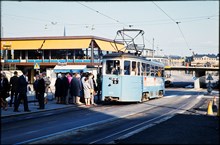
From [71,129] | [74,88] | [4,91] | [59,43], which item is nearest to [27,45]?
[59,43]

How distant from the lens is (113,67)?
21516 millimetres

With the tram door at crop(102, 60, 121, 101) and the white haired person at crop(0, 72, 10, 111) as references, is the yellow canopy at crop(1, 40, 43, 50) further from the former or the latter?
the white haired person at crop(0, 72, 10, 111)

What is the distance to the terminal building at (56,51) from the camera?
57469 mm

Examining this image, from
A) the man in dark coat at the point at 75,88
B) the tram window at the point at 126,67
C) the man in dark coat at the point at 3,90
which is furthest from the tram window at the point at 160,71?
the man in dark coat at the point at 3,90

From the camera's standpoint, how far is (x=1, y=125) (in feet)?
40.6

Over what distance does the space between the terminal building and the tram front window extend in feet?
110

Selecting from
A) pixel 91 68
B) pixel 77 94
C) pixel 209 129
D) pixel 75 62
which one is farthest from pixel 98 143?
pixel 75 62

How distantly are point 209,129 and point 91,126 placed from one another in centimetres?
378

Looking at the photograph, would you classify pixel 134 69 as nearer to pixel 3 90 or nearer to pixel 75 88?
pixel 75 88

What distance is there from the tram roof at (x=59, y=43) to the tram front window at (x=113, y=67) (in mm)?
34333

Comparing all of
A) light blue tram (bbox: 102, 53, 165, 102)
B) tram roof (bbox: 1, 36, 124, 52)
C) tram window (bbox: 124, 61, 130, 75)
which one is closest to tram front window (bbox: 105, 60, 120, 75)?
light blue tram (bbox: 102, 53, 165, 102)

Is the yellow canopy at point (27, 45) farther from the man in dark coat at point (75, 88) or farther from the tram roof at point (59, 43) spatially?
the man in dark coat at point (75, 88)

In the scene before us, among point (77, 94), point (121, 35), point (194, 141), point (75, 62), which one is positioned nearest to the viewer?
point (194, 141)

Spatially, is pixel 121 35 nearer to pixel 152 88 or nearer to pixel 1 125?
pixel 152 88
